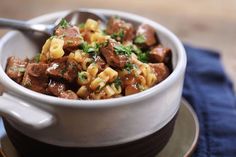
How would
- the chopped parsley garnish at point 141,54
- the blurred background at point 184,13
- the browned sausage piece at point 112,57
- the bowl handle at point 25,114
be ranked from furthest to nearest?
the blurred background at point 184,13 → the chopped parsley garnish at point 141,54 → the browned sausage piece at point 112,57 → the bowl handle at point 25,114

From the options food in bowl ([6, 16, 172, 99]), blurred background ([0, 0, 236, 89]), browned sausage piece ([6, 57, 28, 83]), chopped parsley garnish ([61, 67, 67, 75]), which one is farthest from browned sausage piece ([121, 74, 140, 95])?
blurred background ([0, 0, 236, 89])

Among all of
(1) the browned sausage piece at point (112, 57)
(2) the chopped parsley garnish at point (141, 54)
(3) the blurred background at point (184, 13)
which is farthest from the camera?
(3) the blurred background at point (184, 13)

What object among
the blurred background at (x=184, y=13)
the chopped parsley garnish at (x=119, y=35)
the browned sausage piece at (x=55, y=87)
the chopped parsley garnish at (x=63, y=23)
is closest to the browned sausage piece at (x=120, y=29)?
the chopped parsley garnish at (x=119, y=35)

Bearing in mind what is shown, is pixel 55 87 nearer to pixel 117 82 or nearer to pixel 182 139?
pixel 117 82

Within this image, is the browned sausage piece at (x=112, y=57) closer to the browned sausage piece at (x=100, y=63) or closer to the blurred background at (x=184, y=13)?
the browned sausage piece at (x=100, y=63)

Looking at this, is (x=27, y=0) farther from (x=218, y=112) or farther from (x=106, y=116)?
(x=106, y=116)

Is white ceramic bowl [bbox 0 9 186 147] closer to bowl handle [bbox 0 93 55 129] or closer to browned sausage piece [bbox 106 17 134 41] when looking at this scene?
bowl handle [bbox 0 93 55 129]

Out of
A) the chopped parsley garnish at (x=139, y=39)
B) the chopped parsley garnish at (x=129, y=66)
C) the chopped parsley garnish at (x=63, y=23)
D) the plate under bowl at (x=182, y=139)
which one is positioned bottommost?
the plate under bowl at (x=182, y=139)
